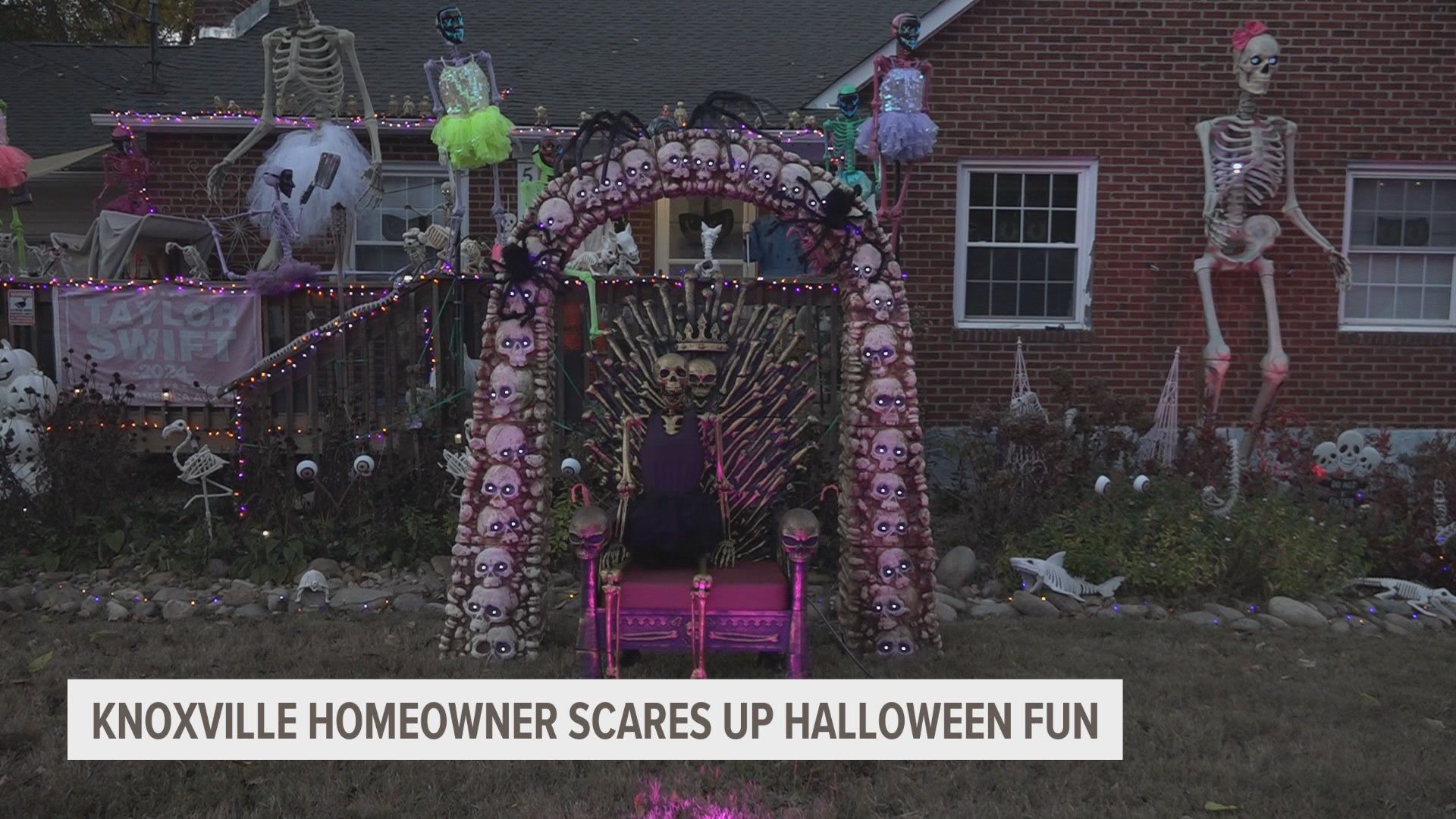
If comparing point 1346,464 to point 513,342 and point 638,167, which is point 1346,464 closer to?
point 638,167

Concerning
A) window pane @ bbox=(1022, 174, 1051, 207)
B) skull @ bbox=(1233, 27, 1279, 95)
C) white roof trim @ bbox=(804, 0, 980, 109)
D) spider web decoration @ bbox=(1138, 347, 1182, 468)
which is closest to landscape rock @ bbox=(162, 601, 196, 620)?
white roof trim @ bbox=(804, 0, 980, 109)

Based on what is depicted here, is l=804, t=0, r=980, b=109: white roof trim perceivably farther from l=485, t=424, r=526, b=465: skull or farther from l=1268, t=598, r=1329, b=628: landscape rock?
l=485, t=424, r=526, b=465: skull

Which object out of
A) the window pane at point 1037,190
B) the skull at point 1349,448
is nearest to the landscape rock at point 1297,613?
the skull at point 1349,448

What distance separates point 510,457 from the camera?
17.3 feet

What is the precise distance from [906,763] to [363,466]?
418cm

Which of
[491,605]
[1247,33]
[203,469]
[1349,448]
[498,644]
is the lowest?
[498,644]

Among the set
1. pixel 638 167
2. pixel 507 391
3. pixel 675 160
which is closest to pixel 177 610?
pixel 507 391

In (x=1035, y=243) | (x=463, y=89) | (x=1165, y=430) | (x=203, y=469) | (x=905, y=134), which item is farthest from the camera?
(x=1035, y=243)

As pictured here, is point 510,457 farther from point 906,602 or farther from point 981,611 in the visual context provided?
point 981,611

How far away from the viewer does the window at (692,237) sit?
10828 millimetres

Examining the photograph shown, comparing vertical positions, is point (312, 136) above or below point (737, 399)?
above

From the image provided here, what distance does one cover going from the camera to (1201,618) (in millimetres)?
6176

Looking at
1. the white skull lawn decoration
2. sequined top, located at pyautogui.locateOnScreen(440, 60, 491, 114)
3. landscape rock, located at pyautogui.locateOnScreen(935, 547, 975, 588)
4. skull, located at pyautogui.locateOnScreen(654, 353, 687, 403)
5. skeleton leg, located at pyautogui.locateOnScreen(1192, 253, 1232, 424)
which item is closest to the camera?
skull, located at pyautogui.locateOnScreen(654, 353, 687, 403)

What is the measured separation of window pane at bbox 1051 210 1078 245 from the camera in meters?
9.70
